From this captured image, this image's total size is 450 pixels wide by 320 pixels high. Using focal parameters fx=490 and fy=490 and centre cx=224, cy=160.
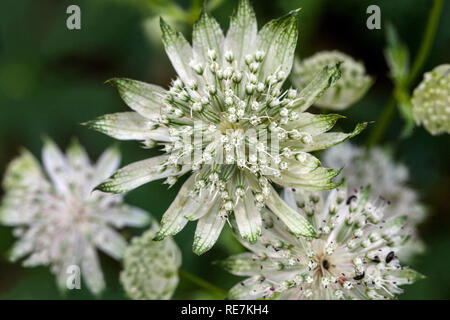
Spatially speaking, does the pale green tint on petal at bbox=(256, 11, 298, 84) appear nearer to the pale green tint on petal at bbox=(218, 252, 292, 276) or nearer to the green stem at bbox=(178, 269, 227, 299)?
the pale green tint on petal at bbox=(218, 252, 292, 276)

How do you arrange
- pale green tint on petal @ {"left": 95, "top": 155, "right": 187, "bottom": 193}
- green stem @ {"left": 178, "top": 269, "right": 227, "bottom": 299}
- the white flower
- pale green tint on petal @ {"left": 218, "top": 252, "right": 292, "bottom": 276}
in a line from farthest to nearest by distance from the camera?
the white flower
green stem @ {"left": 178, "top": 269, "right": 227, "bottom": 299}
pale green tint on petal @ {"left": 218, "top": 252, "right": 292, "bottom": 276}
pale green tint on petal @ {"left": 95, "top": 155, "right": 187, "bottom": 193}

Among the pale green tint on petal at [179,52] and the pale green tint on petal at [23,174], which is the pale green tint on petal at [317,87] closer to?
the pale green tint on petal at [179,52]

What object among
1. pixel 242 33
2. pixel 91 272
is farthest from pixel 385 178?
pixel 91 272

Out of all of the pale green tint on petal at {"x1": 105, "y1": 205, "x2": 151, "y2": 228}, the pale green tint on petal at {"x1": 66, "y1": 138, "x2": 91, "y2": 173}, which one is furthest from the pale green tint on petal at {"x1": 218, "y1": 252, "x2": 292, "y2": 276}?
the pale green tint on petal at {"x1": 66, "y1": 138, "x2": 91, "y2": 173}

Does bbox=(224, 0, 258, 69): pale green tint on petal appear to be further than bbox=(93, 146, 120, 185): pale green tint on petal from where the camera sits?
No

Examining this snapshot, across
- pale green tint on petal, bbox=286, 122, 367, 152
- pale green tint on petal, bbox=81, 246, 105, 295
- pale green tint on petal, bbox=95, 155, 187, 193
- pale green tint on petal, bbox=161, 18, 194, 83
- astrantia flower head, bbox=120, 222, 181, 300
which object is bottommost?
pale green tint on petal, bbox=81, 246, 105, 295
